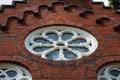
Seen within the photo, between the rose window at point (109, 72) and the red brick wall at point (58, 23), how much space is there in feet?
0.56

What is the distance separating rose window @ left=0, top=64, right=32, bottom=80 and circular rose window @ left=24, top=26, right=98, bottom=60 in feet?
2.69

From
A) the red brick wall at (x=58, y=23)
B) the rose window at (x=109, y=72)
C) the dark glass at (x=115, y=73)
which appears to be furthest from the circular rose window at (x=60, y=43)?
the dark glass at (x=115, y=73)

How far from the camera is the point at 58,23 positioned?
64.5ft

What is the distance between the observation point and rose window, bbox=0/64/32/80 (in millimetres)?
17641

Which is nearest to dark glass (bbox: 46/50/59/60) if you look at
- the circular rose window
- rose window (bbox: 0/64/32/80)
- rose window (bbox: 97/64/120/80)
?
the circular rose window

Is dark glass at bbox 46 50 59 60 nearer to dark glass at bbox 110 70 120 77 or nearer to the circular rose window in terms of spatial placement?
the circular rose window

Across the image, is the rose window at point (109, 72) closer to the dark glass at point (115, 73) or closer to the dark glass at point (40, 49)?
the dark glass at point (115, 73)

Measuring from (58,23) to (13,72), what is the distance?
256 cm

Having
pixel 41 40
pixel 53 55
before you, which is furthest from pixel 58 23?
pixel 53 55

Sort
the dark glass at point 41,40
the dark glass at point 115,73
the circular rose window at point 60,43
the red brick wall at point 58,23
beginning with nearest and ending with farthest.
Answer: the red brick wall at point 58,23
the dark glass at point 115,73
the circular rose window at point 60,43
the dark glass at point 41,40

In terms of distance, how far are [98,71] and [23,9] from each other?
362cm

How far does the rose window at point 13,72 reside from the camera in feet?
57.9

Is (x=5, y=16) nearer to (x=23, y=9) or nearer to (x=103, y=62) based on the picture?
(x=23, y=9)

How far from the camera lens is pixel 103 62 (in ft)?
59.7
